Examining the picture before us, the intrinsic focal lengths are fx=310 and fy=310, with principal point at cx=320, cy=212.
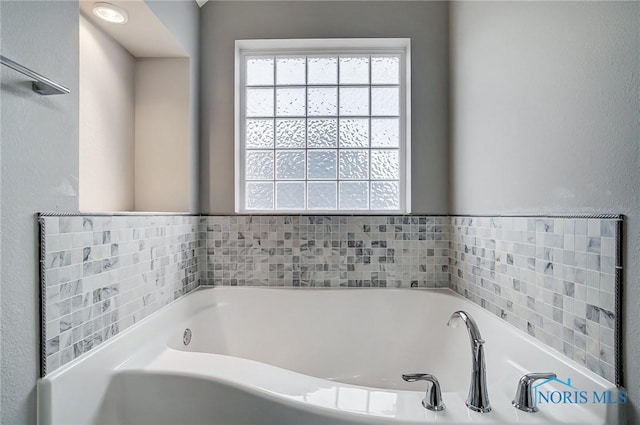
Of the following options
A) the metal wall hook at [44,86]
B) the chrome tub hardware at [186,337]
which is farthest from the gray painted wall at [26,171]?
the chrome tub hardware at [186,337]

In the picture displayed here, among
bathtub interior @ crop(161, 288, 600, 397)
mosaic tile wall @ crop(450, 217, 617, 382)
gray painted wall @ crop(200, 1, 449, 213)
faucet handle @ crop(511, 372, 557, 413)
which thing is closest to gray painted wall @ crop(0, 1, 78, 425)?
bathtub interior @ crop(161, 288, 600, 397)

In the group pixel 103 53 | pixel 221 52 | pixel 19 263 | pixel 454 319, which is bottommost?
pixel 454 319

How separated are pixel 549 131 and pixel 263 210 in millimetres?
1533

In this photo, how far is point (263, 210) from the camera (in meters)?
2.03

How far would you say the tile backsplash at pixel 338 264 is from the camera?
84 centimetres

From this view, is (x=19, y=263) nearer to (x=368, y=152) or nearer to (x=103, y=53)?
(x=103, y=53)

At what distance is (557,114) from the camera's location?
100cm

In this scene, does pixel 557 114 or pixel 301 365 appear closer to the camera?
pixel 557 114

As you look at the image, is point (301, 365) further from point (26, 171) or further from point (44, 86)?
point (44, 86)

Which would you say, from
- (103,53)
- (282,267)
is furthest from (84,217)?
(282,267)

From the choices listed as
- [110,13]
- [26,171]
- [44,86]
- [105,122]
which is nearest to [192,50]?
[110,13]

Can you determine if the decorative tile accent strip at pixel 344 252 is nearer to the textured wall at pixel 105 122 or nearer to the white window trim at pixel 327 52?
the white window trim at pixel 327 52

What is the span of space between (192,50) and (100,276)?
54.6 inches

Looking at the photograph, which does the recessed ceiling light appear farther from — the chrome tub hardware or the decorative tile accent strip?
the chrome tub hardware
